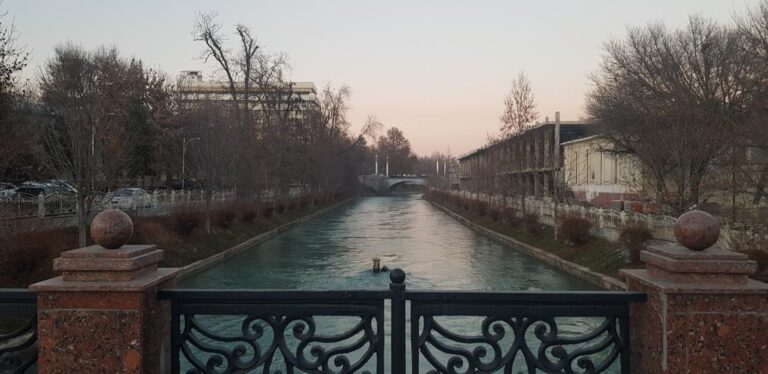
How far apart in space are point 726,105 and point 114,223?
1094 inches

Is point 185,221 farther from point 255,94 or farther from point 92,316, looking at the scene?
point 255,94

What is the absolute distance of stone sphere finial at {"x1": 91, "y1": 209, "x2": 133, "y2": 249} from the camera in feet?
9.95

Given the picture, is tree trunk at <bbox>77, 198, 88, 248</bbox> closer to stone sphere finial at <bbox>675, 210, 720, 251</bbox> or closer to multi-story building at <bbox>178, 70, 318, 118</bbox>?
stone sphere finial at <bbox>675, 210, 720, 251</bbox>

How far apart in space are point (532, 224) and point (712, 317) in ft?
75.7

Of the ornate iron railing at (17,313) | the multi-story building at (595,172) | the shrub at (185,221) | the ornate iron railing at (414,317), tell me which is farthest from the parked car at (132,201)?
the multi-story building at (595,172)

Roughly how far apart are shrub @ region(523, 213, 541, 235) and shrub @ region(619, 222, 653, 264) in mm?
8824

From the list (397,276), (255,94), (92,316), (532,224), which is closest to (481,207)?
(532,224)

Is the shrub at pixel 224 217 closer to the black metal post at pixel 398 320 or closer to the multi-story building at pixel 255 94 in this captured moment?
the multi-story building at pixel 255 94

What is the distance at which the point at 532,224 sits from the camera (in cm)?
2547

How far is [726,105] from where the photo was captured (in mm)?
25094

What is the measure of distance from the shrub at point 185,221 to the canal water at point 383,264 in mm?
1849

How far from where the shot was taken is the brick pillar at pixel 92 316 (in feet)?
9.78

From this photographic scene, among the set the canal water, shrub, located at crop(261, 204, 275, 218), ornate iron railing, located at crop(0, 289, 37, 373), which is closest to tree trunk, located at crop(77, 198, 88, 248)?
the canal water

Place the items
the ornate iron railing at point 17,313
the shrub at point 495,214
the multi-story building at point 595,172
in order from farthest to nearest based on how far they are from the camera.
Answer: the multi-story building at point 595,172 < the shrub at point 495,214 < the ornate iron railing at point 17,313
